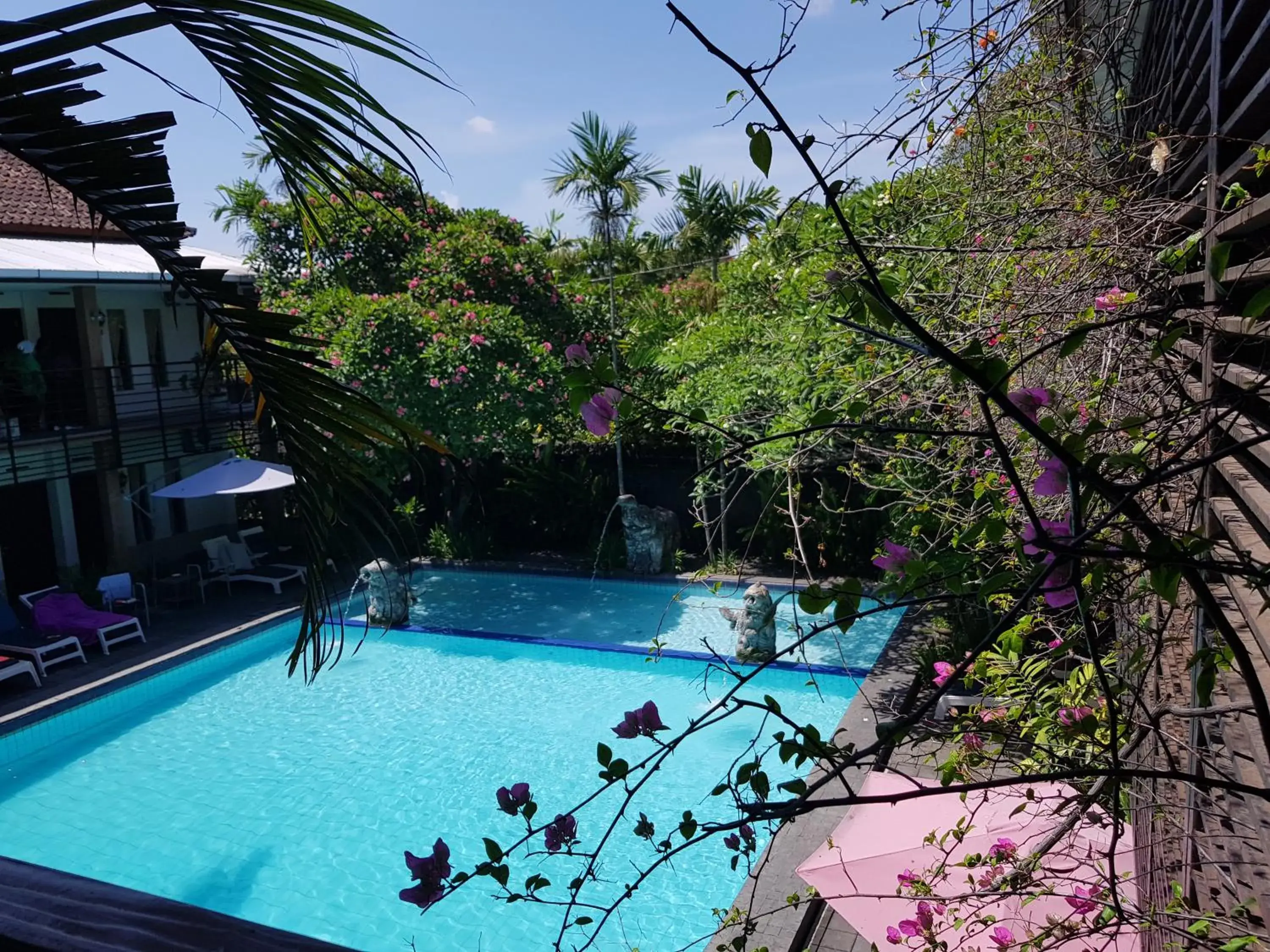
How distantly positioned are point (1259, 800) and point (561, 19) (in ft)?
10.2

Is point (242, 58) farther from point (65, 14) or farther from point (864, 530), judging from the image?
point (864, 530)

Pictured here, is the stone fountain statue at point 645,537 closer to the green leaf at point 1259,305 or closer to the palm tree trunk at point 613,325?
the palm tree trunk at point 613,325

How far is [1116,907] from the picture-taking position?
47.7 inches

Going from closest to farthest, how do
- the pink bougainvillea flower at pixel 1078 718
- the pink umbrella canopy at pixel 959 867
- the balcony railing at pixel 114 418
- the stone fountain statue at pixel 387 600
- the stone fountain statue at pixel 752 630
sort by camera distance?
the pink bougainvillea flower at pixel 1078 718, the pink umbrella canopy at pixel 959 867, the stone fountain statue at pixel 752 630, the stone fountain statue at pixel 387 600, the balcony railing at pixel 114 418

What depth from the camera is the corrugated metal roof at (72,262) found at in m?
12.3

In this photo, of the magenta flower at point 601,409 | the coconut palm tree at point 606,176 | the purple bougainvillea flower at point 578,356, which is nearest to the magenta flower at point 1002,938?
the magenta flower at point 601,409

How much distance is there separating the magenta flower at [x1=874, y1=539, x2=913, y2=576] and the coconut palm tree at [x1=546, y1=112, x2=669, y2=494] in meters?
13.6

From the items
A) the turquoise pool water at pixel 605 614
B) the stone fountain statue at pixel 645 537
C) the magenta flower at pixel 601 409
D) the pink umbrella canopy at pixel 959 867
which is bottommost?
the turquoise pool water at pixel 605 614

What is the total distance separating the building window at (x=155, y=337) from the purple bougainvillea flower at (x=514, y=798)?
17.2m

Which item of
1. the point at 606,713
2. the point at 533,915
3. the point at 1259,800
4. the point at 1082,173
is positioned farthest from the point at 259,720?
the point at 1259,800

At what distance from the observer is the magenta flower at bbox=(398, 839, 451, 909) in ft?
4.97

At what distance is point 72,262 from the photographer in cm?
1321

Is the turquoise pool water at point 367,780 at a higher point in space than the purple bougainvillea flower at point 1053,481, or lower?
lower

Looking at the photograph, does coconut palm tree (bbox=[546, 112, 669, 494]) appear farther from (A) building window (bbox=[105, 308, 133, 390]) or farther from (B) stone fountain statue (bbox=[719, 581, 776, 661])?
(A) building window (bbox=[105, 308, 133, 390])
